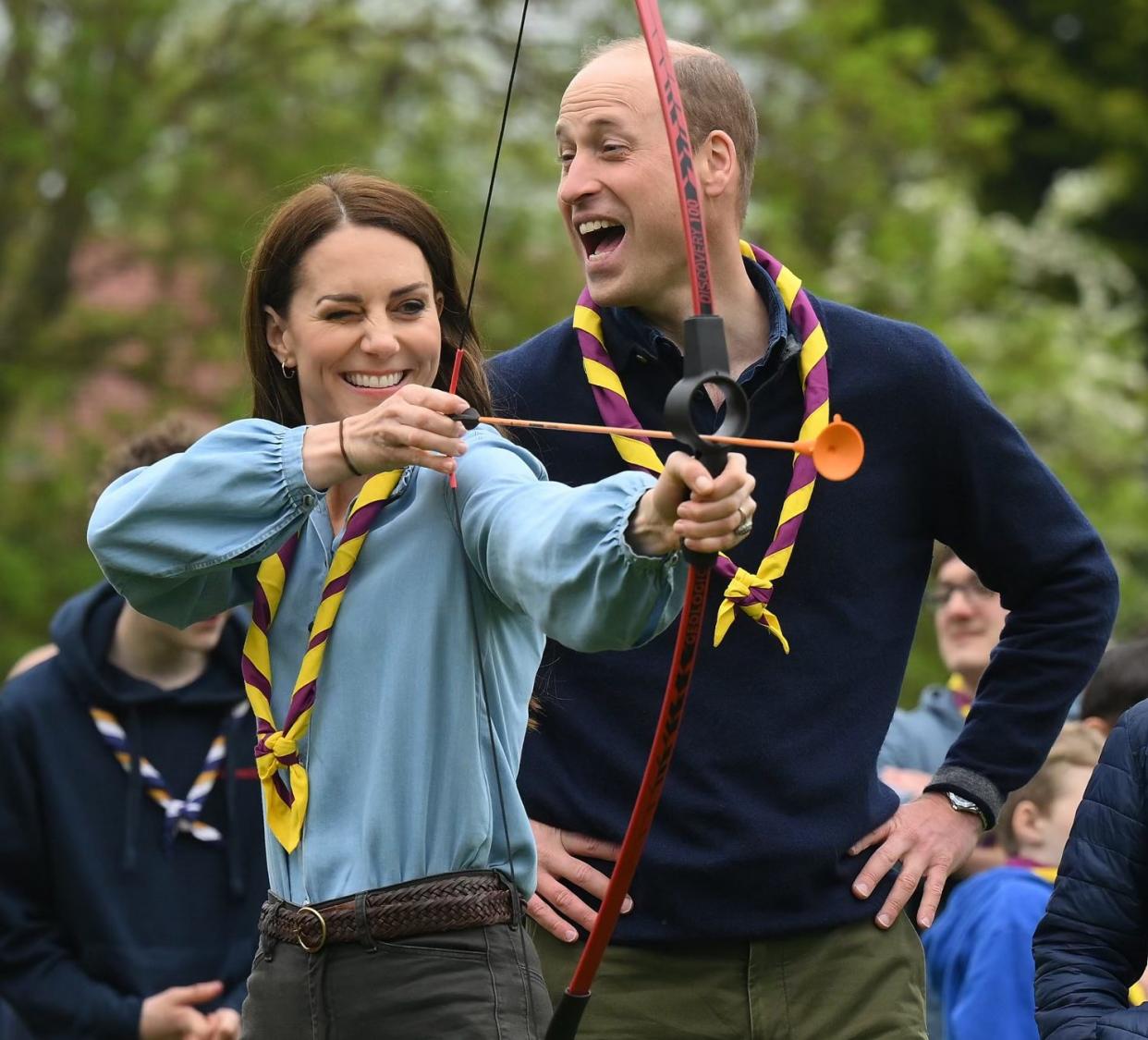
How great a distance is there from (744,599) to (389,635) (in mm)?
854

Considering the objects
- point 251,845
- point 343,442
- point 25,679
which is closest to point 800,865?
point 343,442

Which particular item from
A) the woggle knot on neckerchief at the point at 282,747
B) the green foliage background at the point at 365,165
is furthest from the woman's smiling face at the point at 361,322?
the green foliage background at the point at 365,165

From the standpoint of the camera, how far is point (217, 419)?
1390cm

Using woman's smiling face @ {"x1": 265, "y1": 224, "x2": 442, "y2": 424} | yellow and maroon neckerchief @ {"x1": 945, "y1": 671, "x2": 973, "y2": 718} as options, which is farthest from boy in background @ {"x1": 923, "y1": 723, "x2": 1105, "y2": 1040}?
woman's smiling face @ {"x1": 265, "y1": 224, "x2": 442, "y2": 424}

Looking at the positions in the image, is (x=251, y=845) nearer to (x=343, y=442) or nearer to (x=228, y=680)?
(x=228, y=680)

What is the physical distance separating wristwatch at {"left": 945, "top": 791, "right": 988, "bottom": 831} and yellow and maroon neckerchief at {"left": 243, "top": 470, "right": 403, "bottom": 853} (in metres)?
1.42

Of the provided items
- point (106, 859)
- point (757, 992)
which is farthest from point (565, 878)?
point (106, 859)

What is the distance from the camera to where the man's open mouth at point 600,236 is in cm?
389

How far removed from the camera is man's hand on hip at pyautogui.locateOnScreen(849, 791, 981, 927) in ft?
12.6

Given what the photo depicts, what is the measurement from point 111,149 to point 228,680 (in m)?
9.79

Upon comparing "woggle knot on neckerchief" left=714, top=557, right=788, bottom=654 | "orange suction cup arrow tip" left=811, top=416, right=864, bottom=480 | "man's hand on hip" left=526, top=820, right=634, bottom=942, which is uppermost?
"orange suction cup arrow tip" left=811, top=416, right=864, bottom=480

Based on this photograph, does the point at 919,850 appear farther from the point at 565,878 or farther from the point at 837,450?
the point at 837,450

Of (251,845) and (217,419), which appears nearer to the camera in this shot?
(251,845)

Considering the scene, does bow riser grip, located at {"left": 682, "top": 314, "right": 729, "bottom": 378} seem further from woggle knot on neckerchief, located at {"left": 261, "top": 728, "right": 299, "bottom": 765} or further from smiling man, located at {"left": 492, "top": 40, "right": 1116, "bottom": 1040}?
smiling man, located at {"left": 492, "top": 40, "right": 1116, "bottom": 1040}
